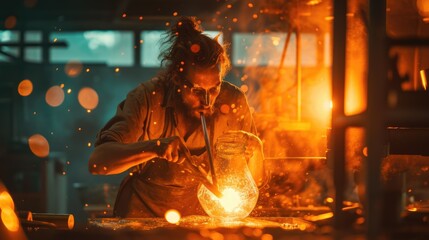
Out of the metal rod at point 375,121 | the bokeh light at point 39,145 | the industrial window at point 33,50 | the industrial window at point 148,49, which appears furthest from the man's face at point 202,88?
the industrial window at point 33,50

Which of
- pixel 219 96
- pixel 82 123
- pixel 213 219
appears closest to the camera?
pixel 213 219

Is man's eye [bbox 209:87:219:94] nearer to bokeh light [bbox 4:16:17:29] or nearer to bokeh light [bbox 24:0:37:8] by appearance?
bokeh light [bbox 24:0:37:8]

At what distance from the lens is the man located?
3.74 m

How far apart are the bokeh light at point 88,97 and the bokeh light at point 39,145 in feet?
3.31

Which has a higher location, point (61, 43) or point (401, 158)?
point (61, 43)

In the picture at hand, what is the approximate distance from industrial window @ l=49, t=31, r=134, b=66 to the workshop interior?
0.02 m

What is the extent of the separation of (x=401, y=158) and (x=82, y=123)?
25.7 ft

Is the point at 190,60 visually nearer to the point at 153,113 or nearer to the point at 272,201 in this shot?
the point at 153,113

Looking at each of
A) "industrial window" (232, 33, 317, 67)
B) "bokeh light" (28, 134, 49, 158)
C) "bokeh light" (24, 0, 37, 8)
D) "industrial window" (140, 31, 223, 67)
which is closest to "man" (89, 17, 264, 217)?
"industrial window" (232, 33, 317, 67)

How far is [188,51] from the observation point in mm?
3928

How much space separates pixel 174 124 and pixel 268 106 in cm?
339

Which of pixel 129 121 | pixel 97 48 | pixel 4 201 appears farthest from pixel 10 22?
pixel 4 201

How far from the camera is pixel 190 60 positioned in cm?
387

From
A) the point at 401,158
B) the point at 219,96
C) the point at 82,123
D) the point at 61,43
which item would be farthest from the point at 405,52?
the point at 82,123
